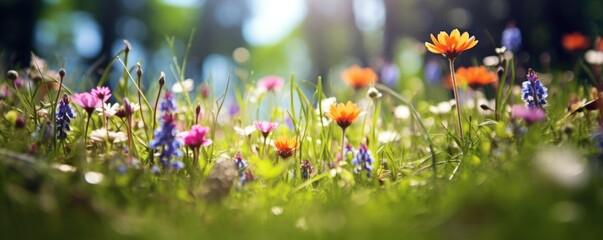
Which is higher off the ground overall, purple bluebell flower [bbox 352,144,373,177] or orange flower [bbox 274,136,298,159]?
orange flower [bbox 274,136,298,159]

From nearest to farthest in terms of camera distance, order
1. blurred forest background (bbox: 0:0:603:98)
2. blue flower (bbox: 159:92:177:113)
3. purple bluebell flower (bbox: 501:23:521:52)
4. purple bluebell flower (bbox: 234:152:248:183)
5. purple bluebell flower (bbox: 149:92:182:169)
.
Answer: purple bluebell flower (bbox: 149:92:182:169) < purple bluebell flower (bbox: 234:152:248:183) < blue flower (bbox: 159:92:177:113) < purple bluebell flower (bbox: 501:23:521:52) < blurred forest background (bbox: 0:0:603:98)

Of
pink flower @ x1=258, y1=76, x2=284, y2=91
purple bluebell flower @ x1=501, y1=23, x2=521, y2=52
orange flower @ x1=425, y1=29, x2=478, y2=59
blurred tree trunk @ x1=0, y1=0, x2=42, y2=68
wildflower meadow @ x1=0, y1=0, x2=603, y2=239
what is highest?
blurred tree trunk @ x1=0, y1=0, x2=42, y2=68

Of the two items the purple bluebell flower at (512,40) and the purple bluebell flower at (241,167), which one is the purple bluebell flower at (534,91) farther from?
the purple bluebell flower at (512,40)

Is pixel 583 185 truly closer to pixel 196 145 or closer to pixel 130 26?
pixel 196 145

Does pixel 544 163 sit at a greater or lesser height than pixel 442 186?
lesser

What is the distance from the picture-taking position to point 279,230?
119 centimetres

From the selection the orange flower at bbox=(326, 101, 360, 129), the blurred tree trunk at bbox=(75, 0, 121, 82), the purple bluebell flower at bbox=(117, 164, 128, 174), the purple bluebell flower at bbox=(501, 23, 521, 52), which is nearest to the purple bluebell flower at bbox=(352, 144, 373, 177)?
the orange flower at bbox=(326, 101, 360, 129)

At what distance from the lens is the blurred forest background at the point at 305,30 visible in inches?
313

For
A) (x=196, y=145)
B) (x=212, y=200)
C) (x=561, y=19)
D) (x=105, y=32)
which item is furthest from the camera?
(x=105, y=32)

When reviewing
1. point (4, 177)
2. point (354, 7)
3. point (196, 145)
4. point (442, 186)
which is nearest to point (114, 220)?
point (4, 177)

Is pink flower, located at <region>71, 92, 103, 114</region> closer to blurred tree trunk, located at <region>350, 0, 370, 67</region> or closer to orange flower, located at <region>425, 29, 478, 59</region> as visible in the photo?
orange flower, located at <region>425, 29, 478, 59</region>

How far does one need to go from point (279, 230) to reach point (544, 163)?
1.80 ft

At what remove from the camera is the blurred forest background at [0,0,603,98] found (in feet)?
26.1

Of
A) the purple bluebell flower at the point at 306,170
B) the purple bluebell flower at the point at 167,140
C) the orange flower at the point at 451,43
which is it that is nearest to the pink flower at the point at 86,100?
the purple bluebell flower at the point at 167,140
